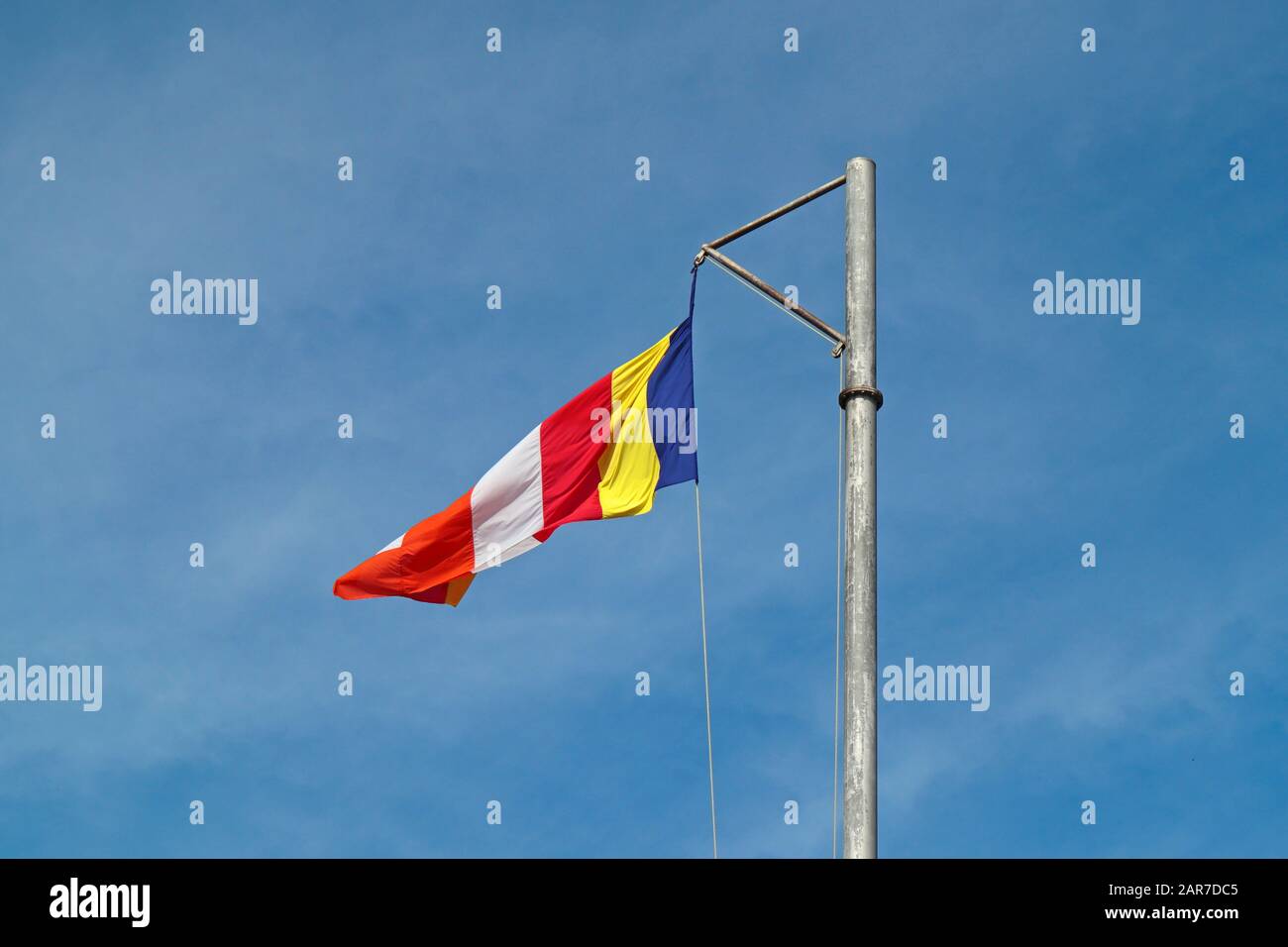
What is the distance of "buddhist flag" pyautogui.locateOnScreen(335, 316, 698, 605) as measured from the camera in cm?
1762

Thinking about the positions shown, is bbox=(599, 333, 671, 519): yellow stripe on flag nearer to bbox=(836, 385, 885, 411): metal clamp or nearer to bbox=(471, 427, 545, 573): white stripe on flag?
bbox=(471, 427, 545, 573): white stripe on flag

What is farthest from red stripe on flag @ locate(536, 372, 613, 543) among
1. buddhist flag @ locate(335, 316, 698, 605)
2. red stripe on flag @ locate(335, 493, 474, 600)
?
red stripe on flag @ locate(335, 493, 474, 600)

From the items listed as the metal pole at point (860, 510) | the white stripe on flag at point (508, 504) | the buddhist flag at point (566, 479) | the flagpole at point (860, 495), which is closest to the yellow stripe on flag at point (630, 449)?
the buddhist flag at point (566, 479)

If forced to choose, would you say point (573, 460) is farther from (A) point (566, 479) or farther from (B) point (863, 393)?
(B) point (863, 393)

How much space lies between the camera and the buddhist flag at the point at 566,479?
57.8 ft

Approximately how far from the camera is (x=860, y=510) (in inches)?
459

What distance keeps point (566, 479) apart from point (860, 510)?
700 cm

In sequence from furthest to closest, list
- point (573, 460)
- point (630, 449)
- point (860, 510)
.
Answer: point (573, 460) < point (630, 449) < point (860, 510)

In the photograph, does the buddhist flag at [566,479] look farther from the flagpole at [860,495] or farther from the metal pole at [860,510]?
the metal pole at [860,510]

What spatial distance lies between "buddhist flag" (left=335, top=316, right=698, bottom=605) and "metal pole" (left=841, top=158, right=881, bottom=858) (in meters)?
5.17

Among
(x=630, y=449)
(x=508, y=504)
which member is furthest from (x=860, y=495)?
(x=508, y=504)

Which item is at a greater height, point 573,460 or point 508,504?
point 573,460
